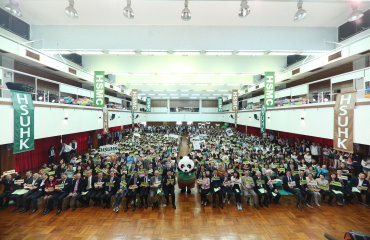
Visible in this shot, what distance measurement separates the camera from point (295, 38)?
9.50 metres

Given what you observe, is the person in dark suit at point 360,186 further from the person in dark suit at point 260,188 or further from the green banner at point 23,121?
the green banner at point 23,121

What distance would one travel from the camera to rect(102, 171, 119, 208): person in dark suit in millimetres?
7413

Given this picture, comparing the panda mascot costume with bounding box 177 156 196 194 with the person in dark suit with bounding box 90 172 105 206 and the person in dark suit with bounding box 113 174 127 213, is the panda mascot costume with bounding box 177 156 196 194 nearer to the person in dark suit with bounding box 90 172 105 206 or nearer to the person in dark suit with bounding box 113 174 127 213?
the person in dark suit with bounding box 113 174 127 213

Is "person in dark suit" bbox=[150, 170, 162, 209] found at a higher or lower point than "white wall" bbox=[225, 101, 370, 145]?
lower

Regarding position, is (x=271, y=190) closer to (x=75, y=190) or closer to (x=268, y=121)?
(x=75, y=190)

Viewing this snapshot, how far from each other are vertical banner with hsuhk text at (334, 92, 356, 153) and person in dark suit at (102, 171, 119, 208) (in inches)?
388

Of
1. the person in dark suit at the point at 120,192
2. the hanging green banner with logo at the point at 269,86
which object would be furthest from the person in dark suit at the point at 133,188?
the hanging green banner with logo at the point at 269,86

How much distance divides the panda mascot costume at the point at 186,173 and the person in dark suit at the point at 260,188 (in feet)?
9.31

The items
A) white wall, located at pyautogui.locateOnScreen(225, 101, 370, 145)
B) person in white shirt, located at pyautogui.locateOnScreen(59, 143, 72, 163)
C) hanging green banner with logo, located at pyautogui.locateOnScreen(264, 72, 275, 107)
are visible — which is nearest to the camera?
white wall, located at pyautogui.locateOnScreen(225, 101, 370, 145)

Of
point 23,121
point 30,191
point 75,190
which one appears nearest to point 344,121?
point 75,190

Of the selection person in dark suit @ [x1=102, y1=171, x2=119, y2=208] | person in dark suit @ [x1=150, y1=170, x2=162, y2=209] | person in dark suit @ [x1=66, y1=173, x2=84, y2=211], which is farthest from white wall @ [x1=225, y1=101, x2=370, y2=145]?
person in dark suit @ [x1=66, y1=173, x2=84, y2=211]

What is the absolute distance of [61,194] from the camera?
24.0ft

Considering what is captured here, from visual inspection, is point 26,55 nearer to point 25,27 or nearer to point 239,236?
point 25,27

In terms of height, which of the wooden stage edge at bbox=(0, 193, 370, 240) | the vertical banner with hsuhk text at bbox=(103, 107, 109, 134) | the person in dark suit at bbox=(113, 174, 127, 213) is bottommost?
the wooden stage edge at bbox=(0, 193, 370, 240)
